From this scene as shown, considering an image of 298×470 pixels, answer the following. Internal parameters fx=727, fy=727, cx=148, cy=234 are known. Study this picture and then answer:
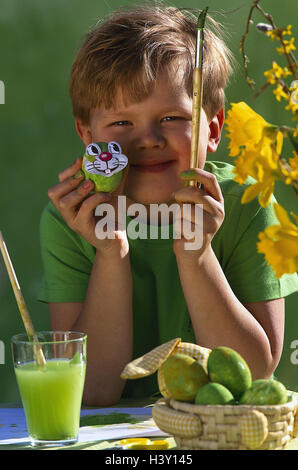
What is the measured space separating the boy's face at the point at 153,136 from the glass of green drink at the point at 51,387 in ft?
1.58

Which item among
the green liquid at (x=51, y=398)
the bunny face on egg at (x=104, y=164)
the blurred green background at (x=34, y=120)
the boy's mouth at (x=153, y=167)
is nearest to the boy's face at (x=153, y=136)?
the boy's mouth at (x=153, y=167)

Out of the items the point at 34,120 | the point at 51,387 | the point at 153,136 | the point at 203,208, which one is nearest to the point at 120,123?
the point at 153,136

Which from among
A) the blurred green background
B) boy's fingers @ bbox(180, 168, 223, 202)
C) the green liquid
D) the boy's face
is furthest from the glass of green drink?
the blurred green background

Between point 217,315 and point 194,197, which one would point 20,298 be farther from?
point 217,315

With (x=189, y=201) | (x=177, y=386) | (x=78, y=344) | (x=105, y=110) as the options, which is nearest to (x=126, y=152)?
(x=105, y=110)

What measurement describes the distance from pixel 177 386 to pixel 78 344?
0.56 ft

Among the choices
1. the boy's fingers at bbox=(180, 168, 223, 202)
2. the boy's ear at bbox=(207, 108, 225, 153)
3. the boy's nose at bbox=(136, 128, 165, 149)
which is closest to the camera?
the boy's fingers at bbox=(180, 168, 223, 202)

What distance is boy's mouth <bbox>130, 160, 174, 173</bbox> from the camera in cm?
128

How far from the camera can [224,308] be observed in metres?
1.19

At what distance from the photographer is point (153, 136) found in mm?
1242

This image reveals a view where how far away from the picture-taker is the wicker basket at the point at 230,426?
0.67 m

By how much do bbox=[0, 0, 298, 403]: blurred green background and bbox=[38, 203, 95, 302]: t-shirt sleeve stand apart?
214 mm

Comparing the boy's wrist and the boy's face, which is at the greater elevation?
the boy's face

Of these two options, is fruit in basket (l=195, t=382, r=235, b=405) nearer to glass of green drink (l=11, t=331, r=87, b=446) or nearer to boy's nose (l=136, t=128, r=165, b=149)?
glass of green drink (l=11, t=331, r=87, b=446)
